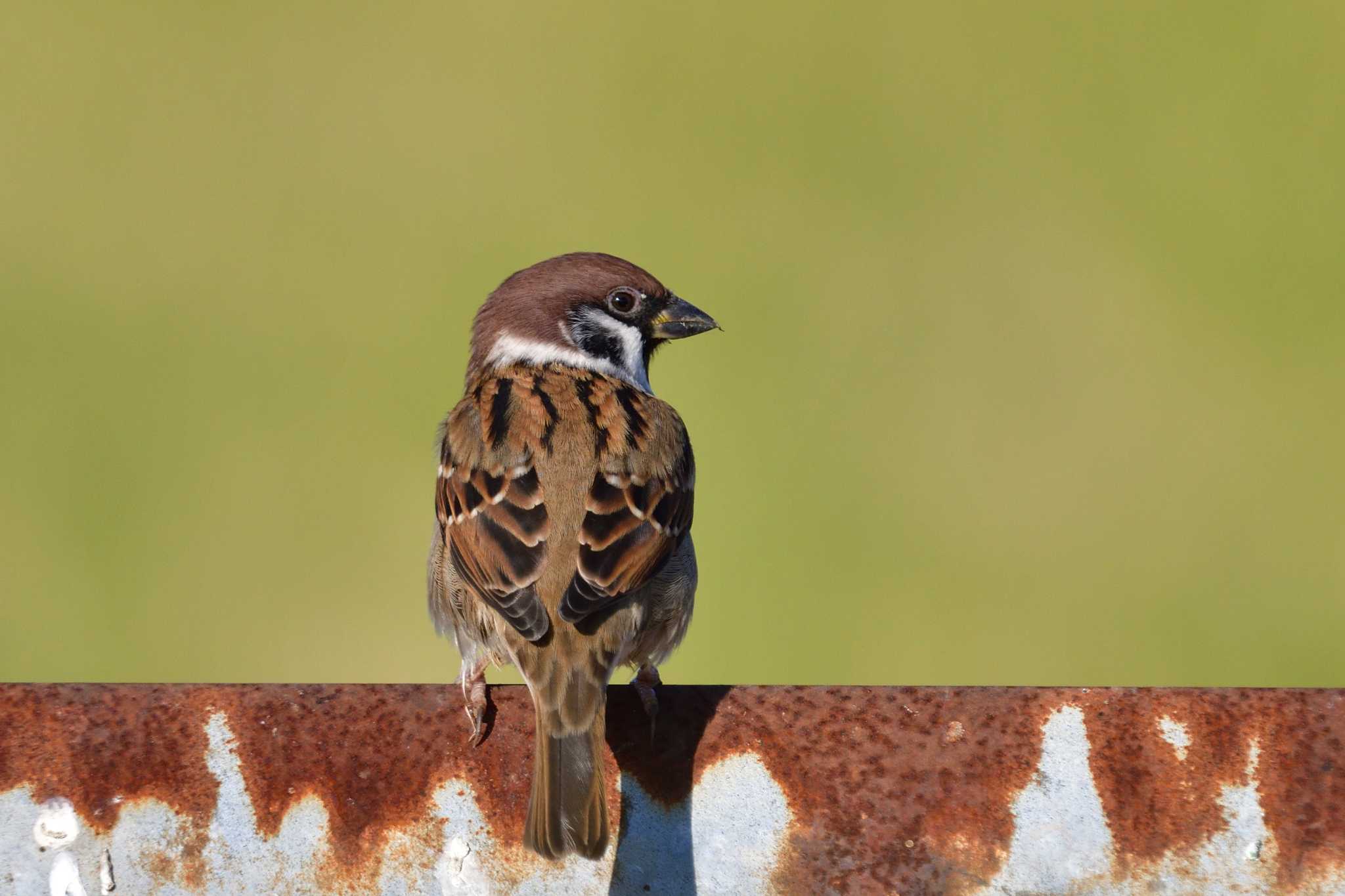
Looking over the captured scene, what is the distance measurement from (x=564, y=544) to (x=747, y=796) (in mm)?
1029

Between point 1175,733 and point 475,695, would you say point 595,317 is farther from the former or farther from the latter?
point 1175,733

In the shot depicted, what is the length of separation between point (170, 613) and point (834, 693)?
3.45m

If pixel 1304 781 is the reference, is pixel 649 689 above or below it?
above

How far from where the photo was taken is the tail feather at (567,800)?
2.45 metres

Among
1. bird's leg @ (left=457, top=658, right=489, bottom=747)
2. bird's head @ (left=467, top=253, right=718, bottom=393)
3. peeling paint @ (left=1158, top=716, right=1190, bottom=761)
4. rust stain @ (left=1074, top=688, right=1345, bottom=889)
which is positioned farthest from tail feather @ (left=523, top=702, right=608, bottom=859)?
bird's head @ (left=467, top=253, right=718, bottom=393)

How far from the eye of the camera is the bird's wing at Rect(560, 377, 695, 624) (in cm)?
333

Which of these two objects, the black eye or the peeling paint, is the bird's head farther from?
the peeling paint

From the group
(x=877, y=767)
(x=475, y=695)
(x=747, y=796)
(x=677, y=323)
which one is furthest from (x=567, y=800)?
(x=677, y=323)

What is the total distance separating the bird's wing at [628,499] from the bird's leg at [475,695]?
0.27 metres

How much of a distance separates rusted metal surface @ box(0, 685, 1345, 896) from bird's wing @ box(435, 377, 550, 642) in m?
0.73

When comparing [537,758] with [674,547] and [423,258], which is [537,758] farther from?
[423,258]

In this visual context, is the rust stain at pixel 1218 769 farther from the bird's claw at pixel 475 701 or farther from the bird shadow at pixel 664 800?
the bird's claw at pixel 475 701

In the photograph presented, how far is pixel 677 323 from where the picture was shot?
462cm

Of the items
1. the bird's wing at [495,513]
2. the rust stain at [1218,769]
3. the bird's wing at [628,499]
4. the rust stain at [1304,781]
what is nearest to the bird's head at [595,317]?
the bird's wing at [628,499]
